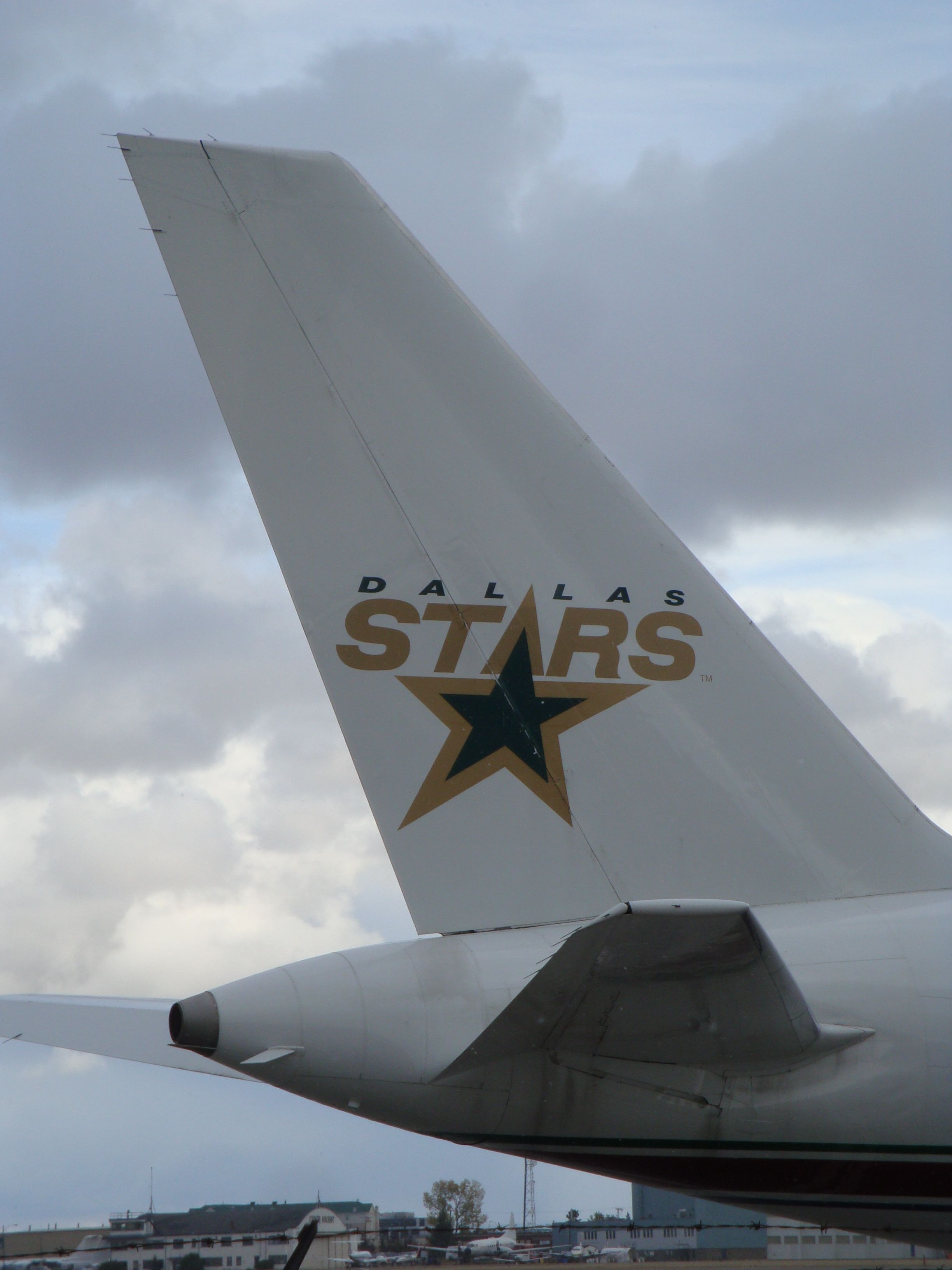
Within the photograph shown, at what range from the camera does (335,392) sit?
7.80 metres

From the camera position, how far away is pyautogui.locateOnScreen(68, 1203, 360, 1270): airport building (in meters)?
9.97

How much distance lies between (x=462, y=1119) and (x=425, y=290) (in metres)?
5.19

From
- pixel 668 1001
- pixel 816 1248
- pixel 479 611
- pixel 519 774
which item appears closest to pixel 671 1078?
pixel 668 1001

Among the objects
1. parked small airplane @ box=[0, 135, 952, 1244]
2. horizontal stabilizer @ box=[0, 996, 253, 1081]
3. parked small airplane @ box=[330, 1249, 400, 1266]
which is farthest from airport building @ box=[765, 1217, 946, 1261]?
horizontal stabilizer @ box=[0, 996, 253, 1081]

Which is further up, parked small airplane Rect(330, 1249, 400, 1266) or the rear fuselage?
the rear fuselage

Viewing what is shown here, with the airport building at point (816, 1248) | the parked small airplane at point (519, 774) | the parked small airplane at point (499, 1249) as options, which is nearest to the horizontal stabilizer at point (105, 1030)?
the parked small airplane at point (519, 774)

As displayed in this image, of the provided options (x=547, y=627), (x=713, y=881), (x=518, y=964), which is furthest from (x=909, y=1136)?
(x=547, y=627)

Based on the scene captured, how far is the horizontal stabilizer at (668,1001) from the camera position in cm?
479

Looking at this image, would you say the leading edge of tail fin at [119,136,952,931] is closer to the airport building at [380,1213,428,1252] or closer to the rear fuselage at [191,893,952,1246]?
the rear fuselage at [191,893,952,1246]

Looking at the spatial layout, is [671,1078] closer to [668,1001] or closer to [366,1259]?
[668,1001]

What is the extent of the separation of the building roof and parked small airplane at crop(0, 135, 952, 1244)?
159 inches

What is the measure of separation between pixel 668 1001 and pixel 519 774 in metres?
2.03

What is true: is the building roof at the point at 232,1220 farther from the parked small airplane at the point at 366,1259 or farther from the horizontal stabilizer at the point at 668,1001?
the horizontal stabilizer at the point at 668,1001

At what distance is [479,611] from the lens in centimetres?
763
